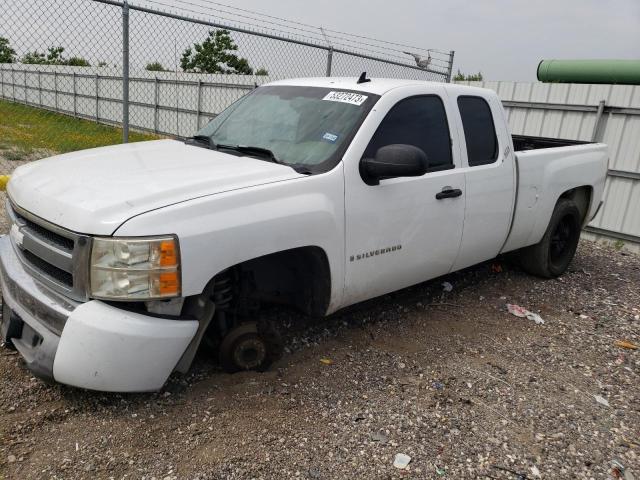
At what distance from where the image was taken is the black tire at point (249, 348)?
3.22 meters

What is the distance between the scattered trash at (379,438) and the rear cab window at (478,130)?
226 centimetres

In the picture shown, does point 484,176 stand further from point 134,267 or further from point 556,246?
point 134,267

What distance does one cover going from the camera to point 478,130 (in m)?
4.45

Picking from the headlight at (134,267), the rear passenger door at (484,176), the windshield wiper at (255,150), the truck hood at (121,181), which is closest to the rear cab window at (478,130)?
the rear passenger door at (484,176)

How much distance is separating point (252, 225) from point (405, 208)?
124cm

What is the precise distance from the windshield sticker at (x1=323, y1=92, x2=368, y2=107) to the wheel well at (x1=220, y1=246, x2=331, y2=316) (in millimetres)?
1129

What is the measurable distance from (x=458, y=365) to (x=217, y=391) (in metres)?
1.68

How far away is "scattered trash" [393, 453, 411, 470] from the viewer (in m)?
2.74

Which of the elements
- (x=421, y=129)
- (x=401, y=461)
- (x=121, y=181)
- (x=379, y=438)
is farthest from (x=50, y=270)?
(x=421, y=129)

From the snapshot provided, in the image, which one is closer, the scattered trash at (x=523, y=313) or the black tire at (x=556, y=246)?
the scattered trash at (x=523, y=313)

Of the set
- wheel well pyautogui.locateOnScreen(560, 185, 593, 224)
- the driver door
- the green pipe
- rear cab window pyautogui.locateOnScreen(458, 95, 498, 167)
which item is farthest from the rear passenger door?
the green pipe

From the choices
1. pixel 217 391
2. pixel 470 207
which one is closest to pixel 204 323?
pixel 217 391

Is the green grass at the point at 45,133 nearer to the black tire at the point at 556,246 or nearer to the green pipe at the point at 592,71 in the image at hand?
the black tire at the point at 556,246

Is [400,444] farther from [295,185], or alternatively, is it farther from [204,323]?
[295,185]
